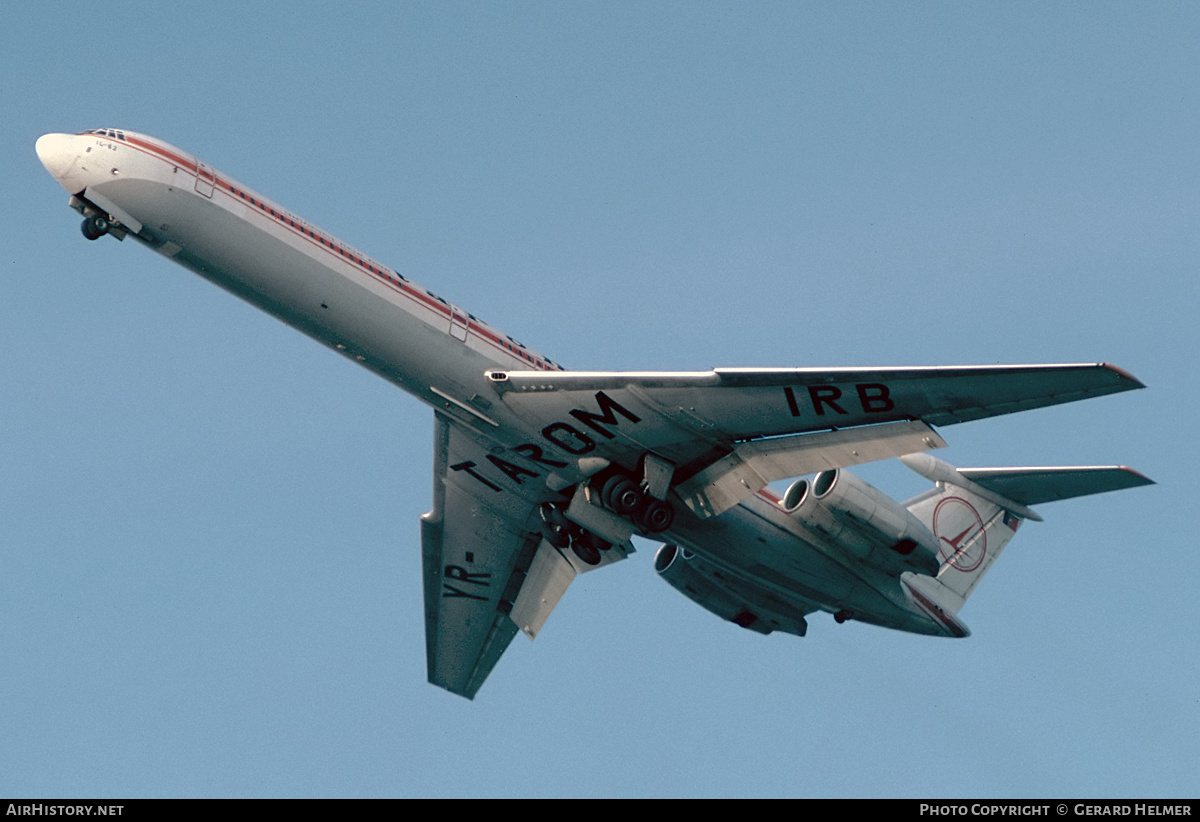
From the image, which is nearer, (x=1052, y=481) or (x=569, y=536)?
(x=569, y=536)

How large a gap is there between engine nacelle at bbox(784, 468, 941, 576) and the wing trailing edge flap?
238 centimetres

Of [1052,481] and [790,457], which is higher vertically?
[1052,481]

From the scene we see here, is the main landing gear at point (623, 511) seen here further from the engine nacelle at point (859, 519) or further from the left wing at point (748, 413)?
the engine nacelle at point (859, 519)

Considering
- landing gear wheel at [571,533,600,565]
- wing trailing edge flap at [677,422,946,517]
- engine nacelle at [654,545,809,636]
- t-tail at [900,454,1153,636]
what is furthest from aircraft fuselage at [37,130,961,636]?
t-tail at [900,454,1153,636]

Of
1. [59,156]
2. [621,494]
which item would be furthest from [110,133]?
[621,494]

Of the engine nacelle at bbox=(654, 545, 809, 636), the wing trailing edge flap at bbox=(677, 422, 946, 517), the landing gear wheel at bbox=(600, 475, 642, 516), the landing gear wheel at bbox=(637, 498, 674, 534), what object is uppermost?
the wing trailing edge flap at bbox=(677, 422, 946, 517)

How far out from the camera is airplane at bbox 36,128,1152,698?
29516 millimetres

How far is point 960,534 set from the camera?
39438 mm

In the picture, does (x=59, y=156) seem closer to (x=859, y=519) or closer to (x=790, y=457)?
(x=790, y=457)

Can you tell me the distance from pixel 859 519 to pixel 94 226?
56.7ft

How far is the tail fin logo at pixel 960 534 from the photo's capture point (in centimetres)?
3925

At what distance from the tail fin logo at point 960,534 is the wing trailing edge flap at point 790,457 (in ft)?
28.9

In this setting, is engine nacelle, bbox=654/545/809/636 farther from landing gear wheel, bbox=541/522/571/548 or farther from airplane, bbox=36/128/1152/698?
landing gear wheel, bbox=541/522/571/548
